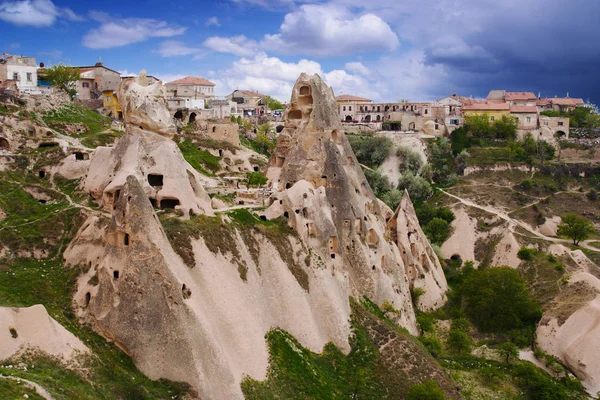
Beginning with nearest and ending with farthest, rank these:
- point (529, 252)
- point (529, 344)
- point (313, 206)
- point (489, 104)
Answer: point (313, 206)
point (529, 344)
point (529, 252)
point (489, 104)

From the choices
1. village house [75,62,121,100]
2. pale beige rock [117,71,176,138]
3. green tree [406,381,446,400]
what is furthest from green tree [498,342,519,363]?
village house [75,62,121,100]

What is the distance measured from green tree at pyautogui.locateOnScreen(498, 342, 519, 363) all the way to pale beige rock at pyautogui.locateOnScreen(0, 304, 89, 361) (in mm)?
32978

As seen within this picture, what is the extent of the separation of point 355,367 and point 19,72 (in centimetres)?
6080

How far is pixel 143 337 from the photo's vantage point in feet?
101

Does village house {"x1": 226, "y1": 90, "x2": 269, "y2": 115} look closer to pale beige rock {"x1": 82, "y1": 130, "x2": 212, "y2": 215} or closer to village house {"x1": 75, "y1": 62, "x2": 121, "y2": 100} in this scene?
village house {"x1": 75, "y1": 62, "x2": 121, "y2": 100}

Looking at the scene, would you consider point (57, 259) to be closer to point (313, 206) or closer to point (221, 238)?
point (221, 238)

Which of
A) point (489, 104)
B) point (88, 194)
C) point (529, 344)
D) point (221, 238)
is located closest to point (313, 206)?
point (221, 238)

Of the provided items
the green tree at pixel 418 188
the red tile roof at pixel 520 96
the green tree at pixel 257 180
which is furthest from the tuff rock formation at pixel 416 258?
the red tile roof at pixel 520 96

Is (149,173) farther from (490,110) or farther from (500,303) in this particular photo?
(490,110)

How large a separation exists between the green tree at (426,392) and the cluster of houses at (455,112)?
7165 centimetres

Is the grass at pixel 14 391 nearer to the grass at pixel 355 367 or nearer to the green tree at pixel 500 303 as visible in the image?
the grass at pixel 355 367

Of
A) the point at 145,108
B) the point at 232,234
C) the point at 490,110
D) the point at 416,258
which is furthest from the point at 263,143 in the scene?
the point at 232,234

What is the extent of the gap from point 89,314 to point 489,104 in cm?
9508

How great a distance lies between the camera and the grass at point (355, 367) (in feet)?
114
